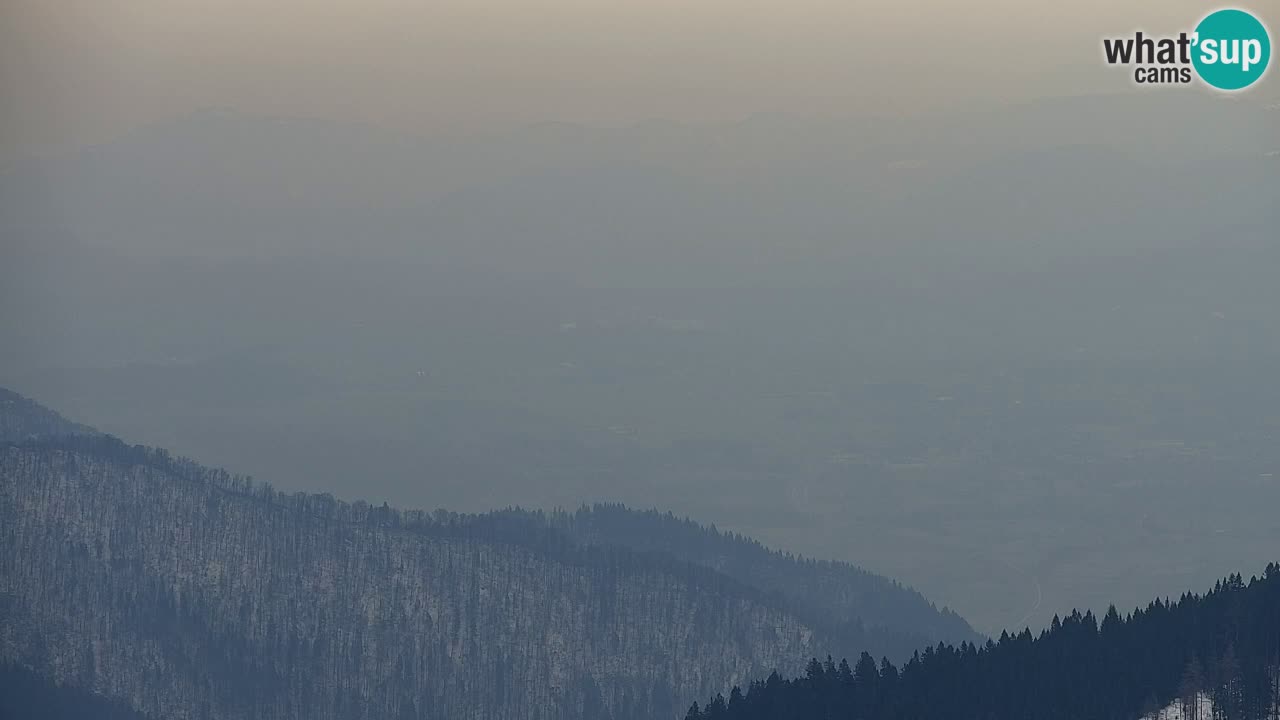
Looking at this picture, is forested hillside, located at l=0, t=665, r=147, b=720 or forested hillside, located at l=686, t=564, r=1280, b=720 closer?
forested hillside, located at l=686, t=564, r=1280, b=720

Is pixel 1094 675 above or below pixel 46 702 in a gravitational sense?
below

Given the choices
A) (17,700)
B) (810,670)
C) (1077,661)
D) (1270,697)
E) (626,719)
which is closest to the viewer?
(1270,697)

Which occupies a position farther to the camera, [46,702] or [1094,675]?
[46,702]

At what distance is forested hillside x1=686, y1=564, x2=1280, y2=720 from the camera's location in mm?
90625

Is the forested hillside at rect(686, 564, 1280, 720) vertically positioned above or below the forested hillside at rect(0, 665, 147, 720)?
below

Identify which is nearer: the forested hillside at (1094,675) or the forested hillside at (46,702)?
the forested hillside at (1094,675)

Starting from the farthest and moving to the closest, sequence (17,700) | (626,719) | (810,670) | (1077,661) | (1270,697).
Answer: (626,719), (17,700), (810,670), (1077,661), (1270,697)

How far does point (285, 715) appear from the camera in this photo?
194 metres

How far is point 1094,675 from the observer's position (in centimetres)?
9550

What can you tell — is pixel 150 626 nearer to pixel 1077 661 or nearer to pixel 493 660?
pixel 493 660

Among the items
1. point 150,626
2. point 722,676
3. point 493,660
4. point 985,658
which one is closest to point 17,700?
point 150,626

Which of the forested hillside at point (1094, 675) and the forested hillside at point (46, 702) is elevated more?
the forested hillside at point (46, 702)

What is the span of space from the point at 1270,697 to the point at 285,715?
123 m

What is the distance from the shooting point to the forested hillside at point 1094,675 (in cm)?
9062
